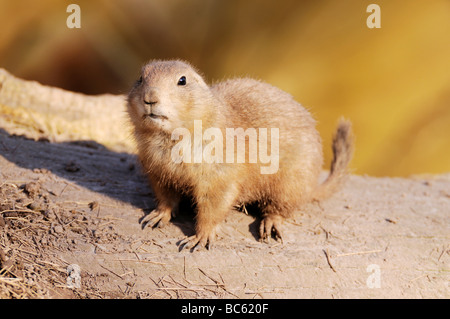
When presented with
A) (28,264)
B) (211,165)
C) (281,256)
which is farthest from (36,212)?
(281,256)

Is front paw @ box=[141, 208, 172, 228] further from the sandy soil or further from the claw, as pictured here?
the claw

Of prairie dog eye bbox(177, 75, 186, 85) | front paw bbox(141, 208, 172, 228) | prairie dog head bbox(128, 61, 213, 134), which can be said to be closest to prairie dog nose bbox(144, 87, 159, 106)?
prairie dog head bbox(128, 61, 213, 134)

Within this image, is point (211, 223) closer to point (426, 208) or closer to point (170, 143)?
point (170, 143)

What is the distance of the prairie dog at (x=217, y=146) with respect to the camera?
3.43 metres

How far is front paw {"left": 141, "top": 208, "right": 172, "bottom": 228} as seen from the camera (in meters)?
3.87

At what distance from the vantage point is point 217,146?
361 centimetres

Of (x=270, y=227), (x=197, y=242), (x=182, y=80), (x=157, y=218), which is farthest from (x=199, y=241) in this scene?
(x=182, y=80)

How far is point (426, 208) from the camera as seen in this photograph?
4.68 metres

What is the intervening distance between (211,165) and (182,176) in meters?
0.26

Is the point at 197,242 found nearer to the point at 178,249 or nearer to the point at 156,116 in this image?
the point at 178,249

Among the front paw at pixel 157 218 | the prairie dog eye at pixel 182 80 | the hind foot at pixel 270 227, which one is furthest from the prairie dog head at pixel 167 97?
the hind foot at pixel 270 227

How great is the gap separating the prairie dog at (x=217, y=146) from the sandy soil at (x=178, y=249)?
0.68 ft

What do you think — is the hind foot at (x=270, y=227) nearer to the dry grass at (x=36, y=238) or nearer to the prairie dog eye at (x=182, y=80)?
the dry grass at (x=36, y=238)

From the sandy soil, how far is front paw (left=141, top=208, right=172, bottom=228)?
0.21 ft
